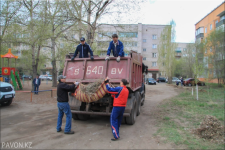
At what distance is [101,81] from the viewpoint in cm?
522

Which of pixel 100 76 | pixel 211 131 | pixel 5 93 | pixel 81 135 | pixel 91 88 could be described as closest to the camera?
pixel 211 131

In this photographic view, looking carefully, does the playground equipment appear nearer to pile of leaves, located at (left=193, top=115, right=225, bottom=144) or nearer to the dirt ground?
the dirt ground

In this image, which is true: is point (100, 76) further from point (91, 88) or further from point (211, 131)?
point (211, 131)

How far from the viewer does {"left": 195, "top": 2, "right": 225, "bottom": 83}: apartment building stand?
79.2 ft

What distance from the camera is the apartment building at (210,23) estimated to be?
79.2 feet

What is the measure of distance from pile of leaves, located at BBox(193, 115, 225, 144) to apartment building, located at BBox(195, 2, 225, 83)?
2051 cm

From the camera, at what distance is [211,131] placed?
466 cm

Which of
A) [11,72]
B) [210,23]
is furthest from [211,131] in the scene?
[210,23]

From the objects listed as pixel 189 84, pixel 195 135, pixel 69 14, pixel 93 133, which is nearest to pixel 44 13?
pixel 69 14

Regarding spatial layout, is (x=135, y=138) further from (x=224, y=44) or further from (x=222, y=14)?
(x=222, y=14)

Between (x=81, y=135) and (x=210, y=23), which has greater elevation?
(x=210, y=23)

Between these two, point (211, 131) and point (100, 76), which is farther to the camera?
point (100, 76)

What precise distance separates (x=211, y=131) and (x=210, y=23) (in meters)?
34.5

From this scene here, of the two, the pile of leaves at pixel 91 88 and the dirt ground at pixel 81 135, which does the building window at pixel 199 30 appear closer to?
the dirt ground at pixel 81 135
